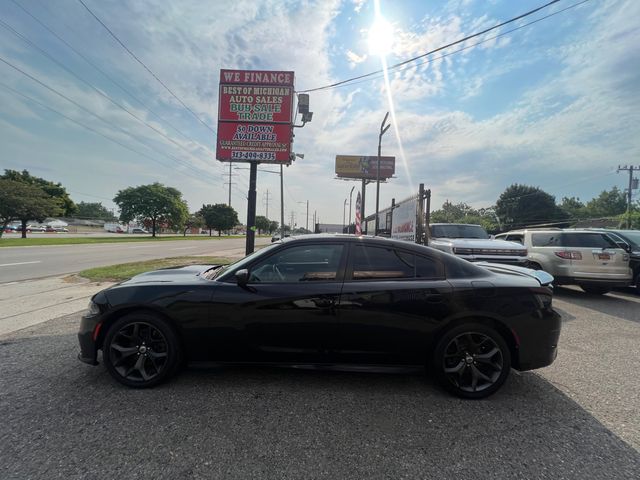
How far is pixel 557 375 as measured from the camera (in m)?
3.22

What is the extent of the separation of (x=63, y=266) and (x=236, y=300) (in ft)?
40.6

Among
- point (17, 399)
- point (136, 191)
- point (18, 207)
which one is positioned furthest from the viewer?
point (136, 191)

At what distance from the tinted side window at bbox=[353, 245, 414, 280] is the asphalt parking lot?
1.09 m

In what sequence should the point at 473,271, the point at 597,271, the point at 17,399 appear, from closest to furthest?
1. the point at 17,399
2. the point at 473,271
3. the point at 597,271

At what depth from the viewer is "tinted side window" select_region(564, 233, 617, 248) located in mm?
6996

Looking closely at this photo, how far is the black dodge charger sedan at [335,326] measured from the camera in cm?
278

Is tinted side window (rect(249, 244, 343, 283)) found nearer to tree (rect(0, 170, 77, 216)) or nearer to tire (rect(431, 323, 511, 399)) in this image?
tire (rect(431, 323, 511, 399))

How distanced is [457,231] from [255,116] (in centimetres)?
778

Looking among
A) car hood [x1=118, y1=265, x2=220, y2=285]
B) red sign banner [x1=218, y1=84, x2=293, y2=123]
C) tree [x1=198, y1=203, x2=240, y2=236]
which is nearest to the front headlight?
car hood [x1=118, y1=265, x2=220, y2=285]

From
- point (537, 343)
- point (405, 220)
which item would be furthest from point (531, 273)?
point (405, 220)

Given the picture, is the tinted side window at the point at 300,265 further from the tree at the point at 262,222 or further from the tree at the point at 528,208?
the tree at the point at 262,222

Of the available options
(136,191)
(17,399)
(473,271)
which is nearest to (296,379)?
(473,271)

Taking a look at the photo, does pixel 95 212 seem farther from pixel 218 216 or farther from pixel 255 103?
pixel 255 103

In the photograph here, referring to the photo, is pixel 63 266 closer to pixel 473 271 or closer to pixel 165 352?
pixel 165 352
